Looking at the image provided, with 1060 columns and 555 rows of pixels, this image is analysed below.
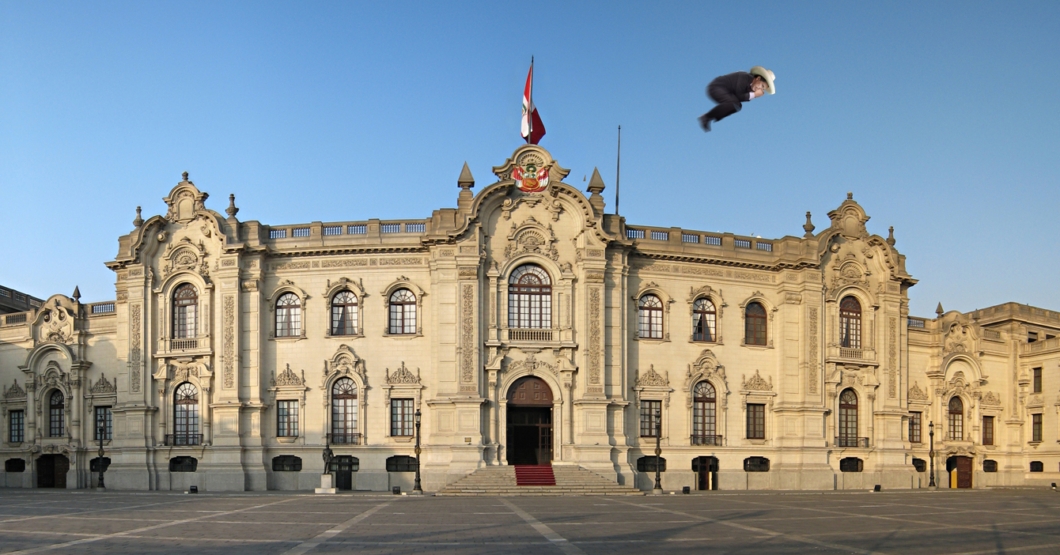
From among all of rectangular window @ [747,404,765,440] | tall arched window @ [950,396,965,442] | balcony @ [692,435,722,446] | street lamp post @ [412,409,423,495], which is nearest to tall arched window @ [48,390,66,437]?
street lamp post @ [412,409,423,495]

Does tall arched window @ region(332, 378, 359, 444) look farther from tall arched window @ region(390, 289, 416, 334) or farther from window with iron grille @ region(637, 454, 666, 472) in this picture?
window with iron grille @ region(637, 454, 666, 472)

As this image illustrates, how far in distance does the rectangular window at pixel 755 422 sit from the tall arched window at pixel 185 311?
95.9ft

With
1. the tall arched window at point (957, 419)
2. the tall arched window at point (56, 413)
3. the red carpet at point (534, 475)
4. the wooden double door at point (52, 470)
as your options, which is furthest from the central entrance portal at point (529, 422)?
the tall arched window at point (957, 419)

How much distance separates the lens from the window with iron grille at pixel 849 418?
52969 mm

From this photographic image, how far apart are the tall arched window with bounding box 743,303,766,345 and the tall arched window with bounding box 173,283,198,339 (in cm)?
2881

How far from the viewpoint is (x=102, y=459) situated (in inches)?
1989

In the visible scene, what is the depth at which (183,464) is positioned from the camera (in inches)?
1948

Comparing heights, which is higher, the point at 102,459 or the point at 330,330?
the point at 330,330

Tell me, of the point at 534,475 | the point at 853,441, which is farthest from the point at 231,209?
the point at 853,441

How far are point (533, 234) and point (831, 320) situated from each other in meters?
17.2

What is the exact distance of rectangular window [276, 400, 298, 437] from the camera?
161 feet

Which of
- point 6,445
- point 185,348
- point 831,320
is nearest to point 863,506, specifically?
point 831,320

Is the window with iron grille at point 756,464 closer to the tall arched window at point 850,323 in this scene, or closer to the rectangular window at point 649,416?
the rectangular window at point 649,416

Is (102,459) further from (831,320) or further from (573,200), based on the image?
(831,320)
